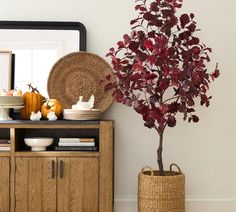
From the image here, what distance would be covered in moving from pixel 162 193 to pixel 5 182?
115 cm

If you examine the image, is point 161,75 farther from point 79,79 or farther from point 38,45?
point 38,45

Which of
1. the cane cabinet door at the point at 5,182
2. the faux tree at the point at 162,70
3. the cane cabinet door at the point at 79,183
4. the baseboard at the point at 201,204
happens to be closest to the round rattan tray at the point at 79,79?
the faux tree at the point at 162,70

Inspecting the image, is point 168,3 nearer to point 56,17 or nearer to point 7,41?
point 56,17

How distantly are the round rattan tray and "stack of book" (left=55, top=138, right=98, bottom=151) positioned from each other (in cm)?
36

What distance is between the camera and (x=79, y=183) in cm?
292

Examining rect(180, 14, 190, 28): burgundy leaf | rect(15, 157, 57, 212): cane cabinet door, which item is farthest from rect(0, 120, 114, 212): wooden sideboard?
rect(180, 14, 190, 28): burgundy leaf

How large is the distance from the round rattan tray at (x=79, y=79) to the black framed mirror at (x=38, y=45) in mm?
116

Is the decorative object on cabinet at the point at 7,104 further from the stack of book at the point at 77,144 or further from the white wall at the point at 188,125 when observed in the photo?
the white wall at the point at 188,125

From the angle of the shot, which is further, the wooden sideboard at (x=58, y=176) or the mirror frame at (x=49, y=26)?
the mirror frame at (x=49, y=26)

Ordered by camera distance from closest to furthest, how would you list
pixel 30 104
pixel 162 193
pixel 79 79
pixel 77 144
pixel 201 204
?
pixel 162 193
pixel 77 144
pixel 30 104
pixel 79 79
pixel 201 204

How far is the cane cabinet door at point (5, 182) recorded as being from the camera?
2.90 metres

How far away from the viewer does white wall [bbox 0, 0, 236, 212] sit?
340 centimetres

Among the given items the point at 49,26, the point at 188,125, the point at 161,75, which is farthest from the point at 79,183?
the point at 49,26

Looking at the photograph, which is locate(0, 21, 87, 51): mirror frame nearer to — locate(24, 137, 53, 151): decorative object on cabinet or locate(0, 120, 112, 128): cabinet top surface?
locate(0, 120, 112, 128): cabinet top surface
